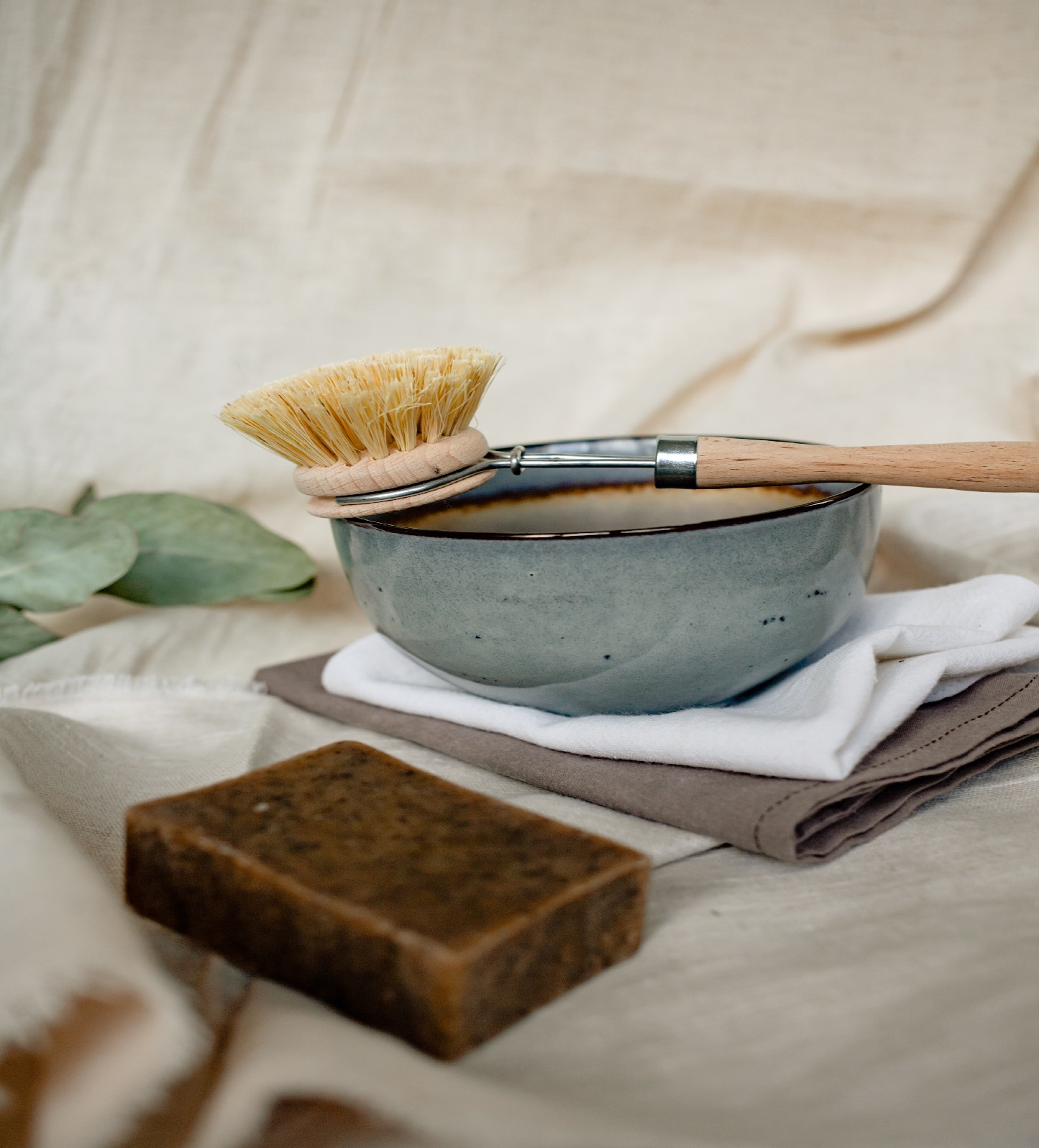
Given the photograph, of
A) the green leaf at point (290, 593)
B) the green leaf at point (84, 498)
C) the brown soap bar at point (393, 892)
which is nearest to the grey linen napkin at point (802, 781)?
the brown soap bar at point (393, 892)

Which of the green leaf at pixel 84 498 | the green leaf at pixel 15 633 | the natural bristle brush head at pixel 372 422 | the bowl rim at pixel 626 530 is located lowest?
the green leaf at pixel 15 633

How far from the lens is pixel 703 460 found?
68 cm

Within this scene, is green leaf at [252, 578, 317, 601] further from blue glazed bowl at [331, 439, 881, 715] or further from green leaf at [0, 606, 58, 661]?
blue glazed bowl at [331, 439, 881, 715]

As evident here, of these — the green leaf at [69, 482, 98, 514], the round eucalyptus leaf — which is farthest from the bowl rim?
the green leaf at [69, 482, 98, 514]

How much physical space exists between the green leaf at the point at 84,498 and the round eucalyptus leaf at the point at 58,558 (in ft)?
0.47

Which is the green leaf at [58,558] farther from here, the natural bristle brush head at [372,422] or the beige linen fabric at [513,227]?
the natural bristle brush head at [372,422]

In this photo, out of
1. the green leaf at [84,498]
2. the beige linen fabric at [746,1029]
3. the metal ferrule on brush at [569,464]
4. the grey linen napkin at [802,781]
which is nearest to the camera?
the beige linen fabric at [746,1029]

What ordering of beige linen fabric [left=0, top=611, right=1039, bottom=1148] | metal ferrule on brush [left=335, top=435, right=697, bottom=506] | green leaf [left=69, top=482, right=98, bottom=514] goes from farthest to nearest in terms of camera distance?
green leaf [left=69, top=482, right=98, bottom=514], metal ferrule on brush [left=335, top=435, right=697, bottom=506], beige linen fabric [left=0, top=611, right=1039, bottom=1148]

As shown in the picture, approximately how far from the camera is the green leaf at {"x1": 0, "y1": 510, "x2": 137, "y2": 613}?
93cm

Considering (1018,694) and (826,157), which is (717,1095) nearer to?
(1018,694)

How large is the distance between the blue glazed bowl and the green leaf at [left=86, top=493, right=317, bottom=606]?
1.02 ft

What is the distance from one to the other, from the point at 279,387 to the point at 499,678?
223 mm

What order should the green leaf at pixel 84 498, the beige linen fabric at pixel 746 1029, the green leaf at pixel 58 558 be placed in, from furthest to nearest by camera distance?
the green leaf at pixel 84 498, the green leaf at pixel 58 558, the beige linen fabric at pixel 746 1029

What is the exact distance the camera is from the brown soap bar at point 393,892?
16.5 inches
